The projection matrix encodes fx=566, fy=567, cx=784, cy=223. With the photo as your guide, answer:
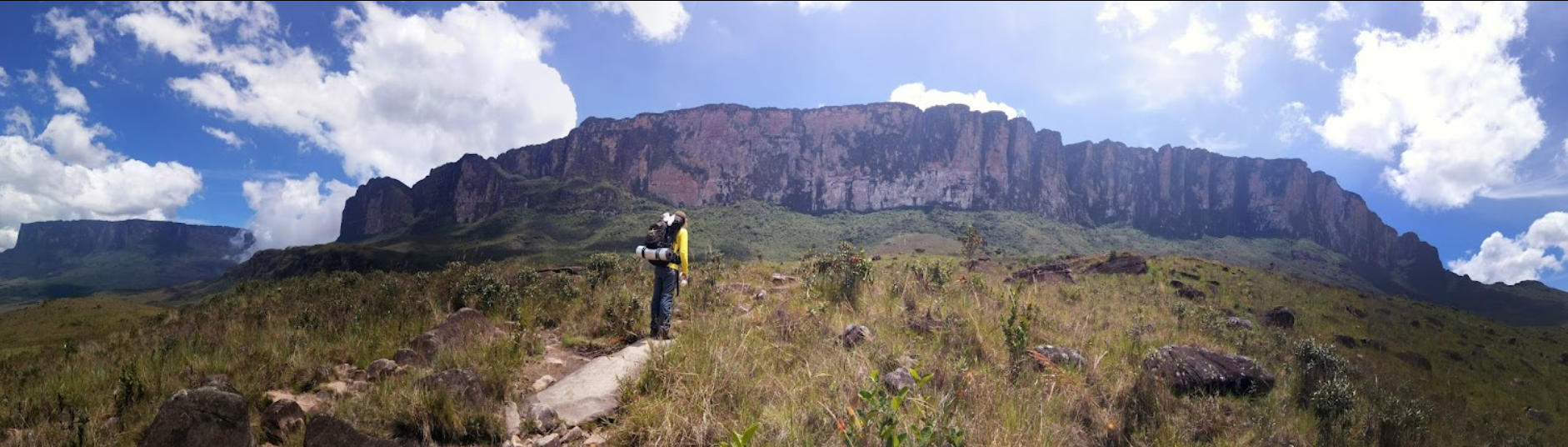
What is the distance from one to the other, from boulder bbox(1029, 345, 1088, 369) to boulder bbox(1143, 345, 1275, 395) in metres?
0.58

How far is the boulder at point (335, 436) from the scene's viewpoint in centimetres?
324

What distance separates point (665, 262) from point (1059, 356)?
14.5 feet

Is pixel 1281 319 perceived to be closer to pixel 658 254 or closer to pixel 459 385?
pixel 658 254

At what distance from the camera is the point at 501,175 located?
154m

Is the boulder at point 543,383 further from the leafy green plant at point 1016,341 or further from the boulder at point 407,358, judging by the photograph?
the leafy green plant at point 1016,341

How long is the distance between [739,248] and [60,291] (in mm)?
188701

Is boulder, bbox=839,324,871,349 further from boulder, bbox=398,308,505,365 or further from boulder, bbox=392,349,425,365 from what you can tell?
boulder, bbox=392,349,425,365

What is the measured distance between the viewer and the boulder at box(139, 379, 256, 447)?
10.7 ft

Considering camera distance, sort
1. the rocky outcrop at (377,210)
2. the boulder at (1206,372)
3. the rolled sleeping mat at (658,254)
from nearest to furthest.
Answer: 1. the boulder at (1206,372)
2. the rolled sleeping mat at (658,254)
3. the rocky outcrop at (377,210)

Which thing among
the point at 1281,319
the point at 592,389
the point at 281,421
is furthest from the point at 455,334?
the point at 1281,319

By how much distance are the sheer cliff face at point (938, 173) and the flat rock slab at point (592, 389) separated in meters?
135

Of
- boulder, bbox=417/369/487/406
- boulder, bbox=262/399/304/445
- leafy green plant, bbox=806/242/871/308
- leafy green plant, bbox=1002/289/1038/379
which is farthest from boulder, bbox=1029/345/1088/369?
boulder, bbox=262/399/304/445

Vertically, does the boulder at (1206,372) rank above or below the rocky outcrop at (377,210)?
below

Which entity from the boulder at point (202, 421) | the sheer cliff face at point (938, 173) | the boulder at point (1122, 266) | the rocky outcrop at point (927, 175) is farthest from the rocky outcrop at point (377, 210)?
the boulder at point (202, 421)
